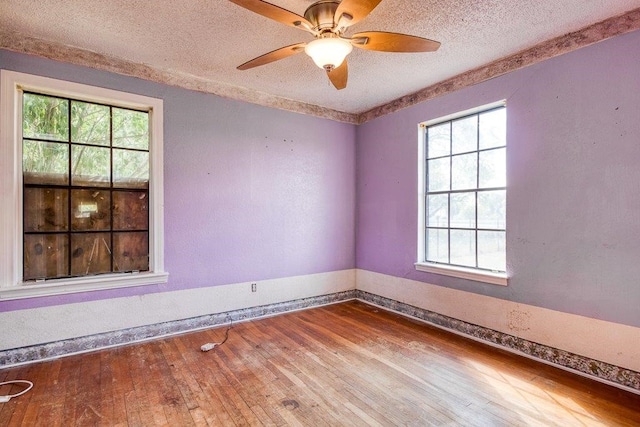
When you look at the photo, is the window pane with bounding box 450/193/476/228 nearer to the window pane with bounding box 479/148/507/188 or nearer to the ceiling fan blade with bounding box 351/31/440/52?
the window pane with bounding box 479/148/507/188

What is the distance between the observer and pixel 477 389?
2.44 metres

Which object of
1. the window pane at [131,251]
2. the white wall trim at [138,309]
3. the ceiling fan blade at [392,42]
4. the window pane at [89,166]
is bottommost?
the white wall trim at [138,309]

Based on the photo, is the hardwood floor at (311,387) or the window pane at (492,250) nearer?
the hardwood floor at (311,387)

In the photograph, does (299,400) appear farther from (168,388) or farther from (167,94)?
(167,94)

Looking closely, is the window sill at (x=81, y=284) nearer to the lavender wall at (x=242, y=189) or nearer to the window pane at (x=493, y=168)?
the lavender wall at (x=242, y=189)

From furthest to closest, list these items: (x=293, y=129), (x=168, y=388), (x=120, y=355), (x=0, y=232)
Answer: (x=293, y=129), (x=120, y=355), (x=0, y=232), (x=168, y=388)

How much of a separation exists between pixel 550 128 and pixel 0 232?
4.84 metres

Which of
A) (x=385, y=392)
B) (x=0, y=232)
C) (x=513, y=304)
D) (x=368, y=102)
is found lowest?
(x=385, y=392)

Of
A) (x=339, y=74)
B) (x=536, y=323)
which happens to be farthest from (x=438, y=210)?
(x=339, y=74)

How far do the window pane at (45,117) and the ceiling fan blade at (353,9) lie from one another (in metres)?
2.77

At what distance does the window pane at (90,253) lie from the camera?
309 centimetres

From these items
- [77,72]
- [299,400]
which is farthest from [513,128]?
[77,72]

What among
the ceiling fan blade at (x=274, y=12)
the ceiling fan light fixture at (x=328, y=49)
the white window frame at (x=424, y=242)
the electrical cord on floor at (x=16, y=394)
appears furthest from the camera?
the white window frame at (x=424, y=242)

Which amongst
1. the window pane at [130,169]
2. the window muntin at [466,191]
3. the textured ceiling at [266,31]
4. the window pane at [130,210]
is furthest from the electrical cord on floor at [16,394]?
the window muntin at [466,191]
